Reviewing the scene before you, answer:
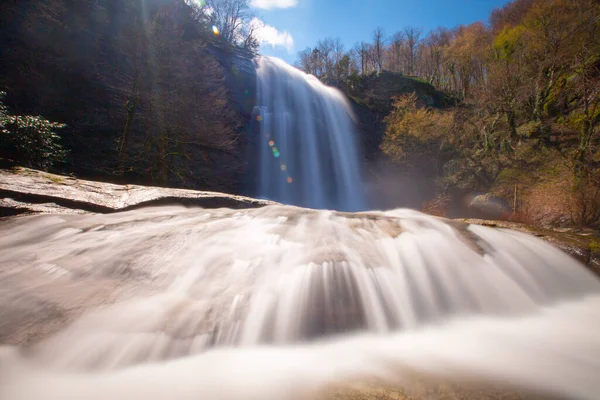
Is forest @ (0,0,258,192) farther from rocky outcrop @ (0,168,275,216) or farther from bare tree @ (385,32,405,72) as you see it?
bare tree @ (385,32,405,72)

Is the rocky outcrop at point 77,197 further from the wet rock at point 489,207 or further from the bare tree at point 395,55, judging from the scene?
the bare tree at point 395,55

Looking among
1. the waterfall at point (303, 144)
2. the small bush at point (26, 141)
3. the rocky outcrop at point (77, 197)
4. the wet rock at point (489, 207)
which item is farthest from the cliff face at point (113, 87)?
the wet rock at point (489, 207)

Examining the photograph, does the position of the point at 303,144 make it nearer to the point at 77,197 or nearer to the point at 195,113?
the point at 195,113

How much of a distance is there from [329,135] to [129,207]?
63.7ft

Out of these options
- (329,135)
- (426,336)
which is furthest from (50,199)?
(329,135)

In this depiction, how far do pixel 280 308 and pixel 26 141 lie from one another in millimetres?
8556

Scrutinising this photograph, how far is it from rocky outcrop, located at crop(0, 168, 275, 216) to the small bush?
2.20m

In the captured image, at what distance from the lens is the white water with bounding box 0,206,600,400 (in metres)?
1.47

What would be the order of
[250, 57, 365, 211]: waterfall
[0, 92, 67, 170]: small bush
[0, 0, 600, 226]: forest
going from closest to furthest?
1. [0, 92, 67, 170]: small bush
2. [0, 0, 600, 226]: forest
3. [250, 57, 365, 211]: waterfall

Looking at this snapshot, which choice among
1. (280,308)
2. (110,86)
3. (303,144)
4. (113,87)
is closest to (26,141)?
(113,87)

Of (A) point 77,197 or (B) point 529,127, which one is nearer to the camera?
(A) point 77,197

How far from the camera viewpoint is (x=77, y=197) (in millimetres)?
4176

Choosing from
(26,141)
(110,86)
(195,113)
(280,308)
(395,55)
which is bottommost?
(280,308)

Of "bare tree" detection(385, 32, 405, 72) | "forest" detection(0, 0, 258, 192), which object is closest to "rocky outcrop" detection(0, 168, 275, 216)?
"forest" detection(0, 0, 258, 192)
